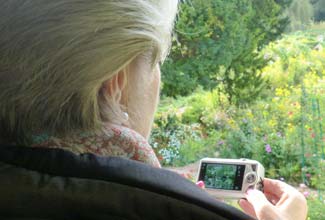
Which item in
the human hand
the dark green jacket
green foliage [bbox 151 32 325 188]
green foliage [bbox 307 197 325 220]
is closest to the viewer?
the dark green jacket

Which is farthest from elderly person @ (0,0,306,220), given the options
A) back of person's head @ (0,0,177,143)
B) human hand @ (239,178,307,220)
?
human hand @ (239,178,307,220)

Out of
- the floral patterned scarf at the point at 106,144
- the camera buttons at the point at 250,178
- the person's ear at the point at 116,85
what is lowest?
the camera buttons at the point at 250,178

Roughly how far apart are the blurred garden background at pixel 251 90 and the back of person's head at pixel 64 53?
2.98 ft

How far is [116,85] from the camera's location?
58 centimetres

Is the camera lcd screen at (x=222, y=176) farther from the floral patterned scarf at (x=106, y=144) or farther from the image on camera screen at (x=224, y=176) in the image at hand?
the floral patterned scarf at (x=106, y=144)

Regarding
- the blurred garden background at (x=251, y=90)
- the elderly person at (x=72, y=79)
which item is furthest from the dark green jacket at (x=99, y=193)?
the blurred garden background at (x=251, y=90)

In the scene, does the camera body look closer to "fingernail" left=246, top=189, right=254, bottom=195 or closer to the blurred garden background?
"fingernail" left=246, top=189, right=254, bottom=195

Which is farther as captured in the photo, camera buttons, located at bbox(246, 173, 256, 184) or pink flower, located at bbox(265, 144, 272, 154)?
pink flower, located at bbox(265, 144, 272, 154)

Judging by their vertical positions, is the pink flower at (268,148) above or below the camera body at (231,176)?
below

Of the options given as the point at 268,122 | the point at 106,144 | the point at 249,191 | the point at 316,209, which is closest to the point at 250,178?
the point at 249,191

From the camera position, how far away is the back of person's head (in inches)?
20.8

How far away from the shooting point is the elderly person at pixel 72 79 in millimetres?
526

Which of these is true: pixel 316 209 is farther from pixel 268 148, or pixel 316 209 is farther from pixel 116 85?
pixel 116 85

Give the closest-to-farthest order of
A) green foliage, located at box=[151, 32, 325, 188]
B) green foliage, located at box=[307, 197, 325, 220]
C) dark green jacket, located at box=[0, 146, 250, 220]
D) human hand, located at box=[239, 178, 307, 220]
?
dark green jacket, located at box=[0, 146, 250, 220], human hand, located at box=[239, 178, 307, 220], green foliage, located at box=[307, 197, 325, 220], green foliage, located at box=[151, 32, 325, 188]
